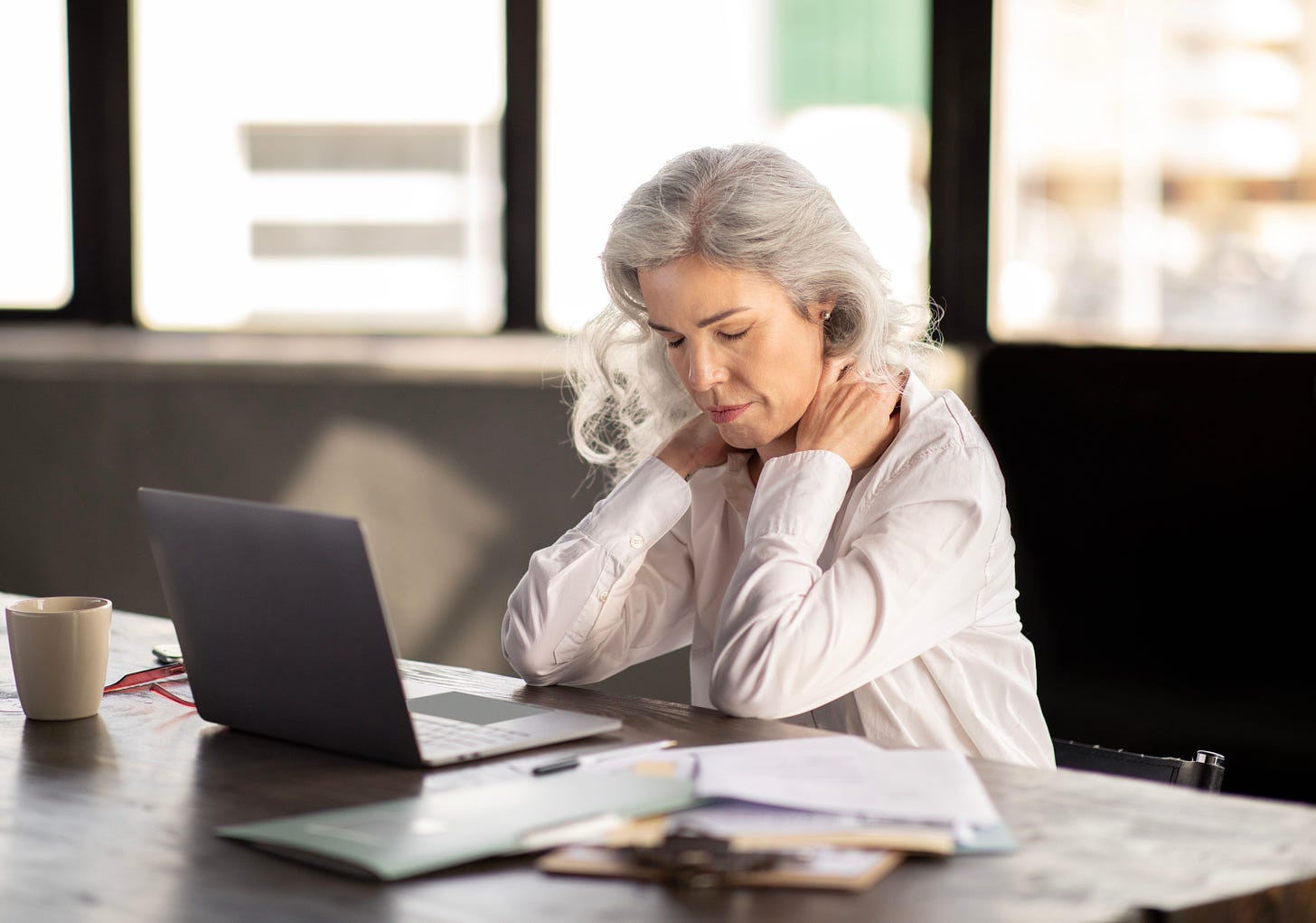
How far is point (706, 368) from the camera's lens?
6.06 ft

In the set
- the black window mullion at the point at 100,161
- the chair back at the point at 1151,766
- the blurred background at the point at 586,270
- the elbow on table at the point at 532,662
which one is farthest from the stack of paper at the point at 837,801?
the black window mullion at the point at 100,161

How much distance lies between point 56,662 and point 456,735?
0.42m

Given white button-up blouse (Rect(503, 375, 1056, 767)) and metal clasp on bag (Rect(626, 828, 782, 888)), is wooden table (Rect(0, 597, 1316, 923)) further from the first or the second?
white button-up blouse (Rect(503, 375, 1056, 767))

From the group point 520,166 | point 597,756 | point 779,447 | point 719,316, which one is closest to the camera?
point 597,756

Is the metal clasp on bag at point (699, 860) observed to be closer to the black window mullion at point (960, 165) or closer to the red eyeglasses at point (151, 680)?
the red eyeglasses at point (151, 680)

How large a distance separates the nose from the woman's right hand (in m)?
0.15

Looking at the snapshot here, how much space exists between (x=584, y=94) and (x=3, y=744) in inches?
108

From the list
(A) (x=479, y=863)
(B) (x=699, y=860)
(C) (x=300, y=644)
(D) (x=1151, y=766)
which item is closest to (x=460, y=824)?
(A) (x=479, y=863)

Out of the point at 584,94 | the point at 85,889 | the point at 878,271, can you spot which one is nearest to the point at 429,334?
the point at 584,94

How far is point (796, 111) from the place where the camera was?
3.83 m

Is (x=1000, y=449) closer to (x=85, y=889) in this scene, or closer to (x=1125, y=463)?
(x=1125, y=463)

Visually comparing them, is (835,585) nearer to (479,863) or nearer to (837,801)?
(837,801)

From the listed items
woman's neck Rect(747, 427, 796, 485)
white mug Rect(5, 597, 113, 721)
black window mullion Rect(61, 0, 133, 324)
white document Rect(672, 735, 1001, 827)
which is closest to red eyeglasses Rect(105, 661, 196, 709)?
white mug Rect(5, 597, 113, 721)

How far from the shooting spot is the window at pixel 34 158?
395 centimetres
